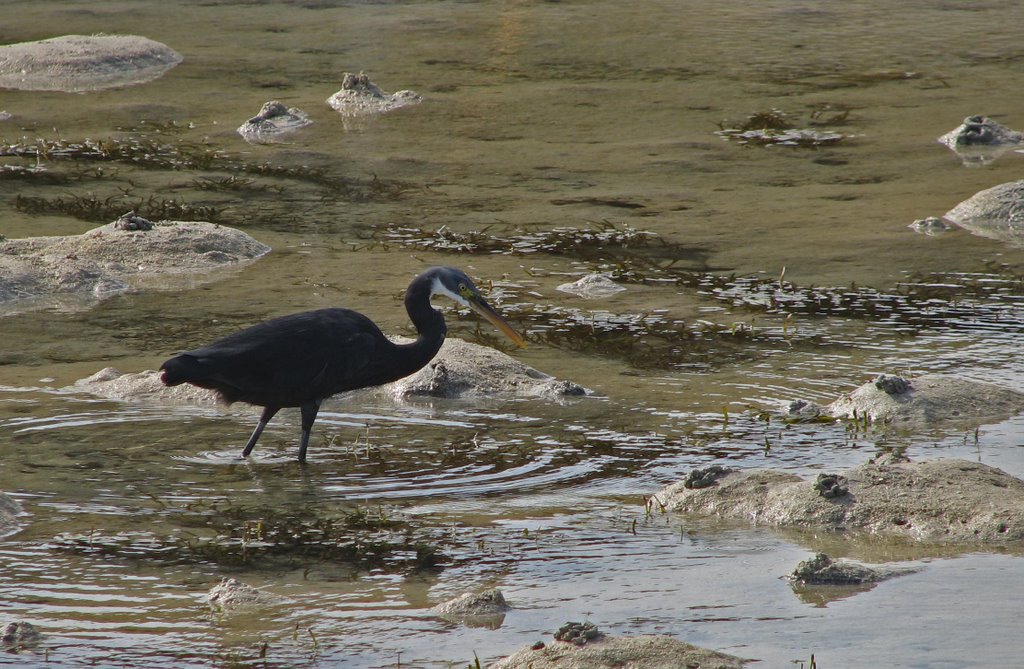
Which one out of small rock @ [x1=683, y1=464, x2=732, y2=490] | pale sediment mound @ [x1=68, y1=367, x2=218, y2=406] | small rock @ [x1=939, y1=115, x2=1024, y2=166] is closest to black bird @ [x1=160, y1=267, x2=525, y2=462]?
pale sediment mound @ [x1=68, y1=367, x2=218, y2=406]

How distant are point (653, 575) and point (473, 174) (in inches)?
321

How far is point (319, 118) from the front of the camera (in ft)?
49.9

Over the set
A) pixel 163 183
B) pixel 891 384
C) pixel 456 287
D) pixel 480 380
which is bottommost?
pixel 163 183

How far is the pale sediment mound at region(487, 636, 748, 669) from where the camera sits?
13.5 ft

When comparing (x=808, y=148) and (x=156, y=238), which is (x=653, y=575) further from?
(x=808, y=148)

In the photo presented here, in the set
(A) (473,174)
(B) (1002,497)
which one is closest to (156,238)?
(A) (473,174)

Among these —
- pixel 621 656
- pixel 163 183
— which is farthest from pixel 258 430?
pixel 163 183

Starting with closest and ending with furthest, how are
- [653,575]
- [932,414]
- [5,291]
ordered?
[653,575] < [932,414] < [5,291]

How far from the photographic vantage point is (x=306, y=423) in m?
6.61

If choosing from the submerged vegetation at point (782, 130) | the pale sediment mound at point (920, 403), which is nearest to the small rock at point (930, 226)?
the submerged vegetation at point (782, 130)

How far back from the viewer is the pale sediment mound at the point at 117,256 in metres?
9.40

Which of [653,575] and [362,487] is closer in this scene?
[653,575]

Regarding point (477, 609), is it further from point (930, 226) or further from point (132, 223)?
point (930, 226)

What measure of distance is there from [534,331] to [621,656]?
4.49 m
